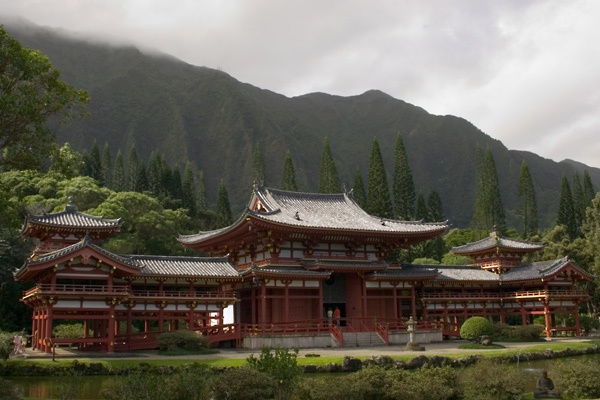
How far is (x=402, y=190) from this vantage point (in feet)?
271

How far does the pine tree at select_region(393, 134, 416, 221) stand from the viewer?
82.3 meters

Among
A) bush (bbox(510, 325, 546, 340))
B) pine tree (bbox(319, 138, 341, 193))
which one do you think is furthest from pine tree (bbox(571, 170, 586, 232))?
bush (bbox(510, 325, 546, 340))

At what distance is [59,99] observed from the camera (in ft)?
59.5

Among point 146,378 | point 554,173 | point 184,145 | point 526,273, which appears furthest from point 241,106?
point 146,378

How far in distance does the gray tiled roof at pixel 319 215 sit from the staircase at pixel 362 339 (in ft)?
21.3

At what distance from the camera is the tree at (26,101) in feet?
55.6

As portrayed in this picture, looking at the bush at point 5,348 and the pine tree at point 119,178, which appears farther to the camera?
the pine tree at point 119,178

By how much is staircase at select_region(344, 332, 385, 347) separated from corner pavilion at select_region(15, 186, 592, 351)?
0.25 ft

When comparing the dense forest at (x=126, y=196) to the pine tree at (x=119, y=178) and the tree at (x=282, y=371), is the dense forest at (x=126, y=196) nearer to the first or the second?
the pine tree at (x=119, y=178)

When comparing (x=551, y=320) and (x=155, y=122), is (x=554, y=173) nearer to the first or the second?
(x=155, y=122)

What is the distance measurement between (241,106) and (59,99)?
146 meters

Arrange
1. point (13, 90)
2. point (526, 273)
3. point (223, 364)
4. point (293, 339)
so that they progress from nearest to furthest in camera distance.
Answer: point (13, 90), point (223, 364), point (293, 339), point (526, 273)

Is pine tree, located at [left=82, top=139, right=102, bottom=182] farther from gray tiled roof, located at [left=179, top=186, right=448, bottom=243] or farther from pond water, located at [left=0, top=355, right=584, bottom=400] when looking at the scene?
pond water, located at [left=0, top=355, right=584, bottom=400]

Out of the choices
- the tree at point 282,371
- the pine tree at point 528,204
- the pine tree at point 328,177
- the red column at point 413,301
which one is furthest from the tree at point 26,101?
the pine tree at point 528,204
